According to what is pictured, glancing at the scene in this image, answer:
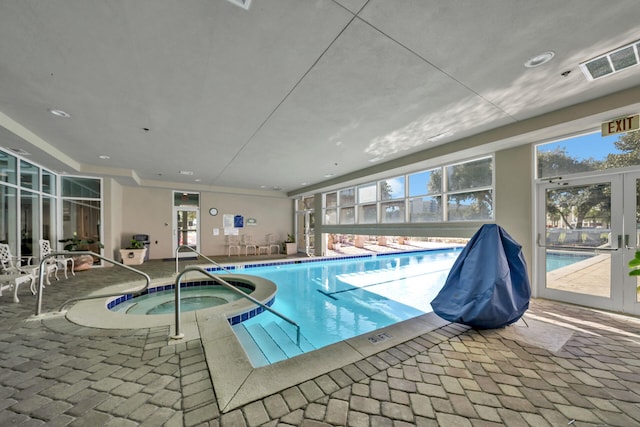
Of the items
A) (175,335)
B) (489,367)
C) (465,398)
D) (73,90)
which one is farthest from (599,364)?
(73,90)

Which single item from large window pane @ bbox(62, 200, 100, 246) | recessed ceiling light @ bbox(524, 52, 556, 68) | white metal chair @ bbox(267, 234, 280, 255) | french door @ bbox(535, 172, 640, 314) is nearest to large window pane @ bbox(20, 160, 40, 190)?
large window pane @ bbox(62, 200, 100, 246)

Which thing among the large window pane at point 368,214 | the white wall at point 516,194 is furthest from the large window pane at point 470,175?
the large window pane at point 368,214

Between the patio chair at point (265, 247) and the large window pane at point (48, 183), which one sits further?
the patio chair at point (265, 247)

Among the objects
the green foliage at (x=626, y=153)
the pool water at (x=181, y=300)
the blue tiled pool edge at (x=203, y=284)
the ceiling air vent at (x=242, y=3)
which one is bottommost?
the pool water at (x=181, y=300)

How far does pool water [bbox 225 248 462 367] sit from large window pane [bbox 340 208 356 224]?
5.12 ft

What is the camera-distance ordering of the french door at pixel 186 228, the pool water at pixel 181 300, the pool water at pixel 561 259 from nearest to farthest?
the pool water at pixel 561 259
the pool water at pixel 181 300
the french door at pixel 186 228

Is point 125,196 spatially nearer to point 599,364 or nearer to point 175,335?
point 175,335

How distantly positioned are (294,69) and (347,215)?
6.46 metres

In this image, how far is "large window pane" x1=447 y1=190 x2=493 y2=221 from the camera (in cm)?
469

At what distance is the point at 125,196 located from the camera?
817 cm

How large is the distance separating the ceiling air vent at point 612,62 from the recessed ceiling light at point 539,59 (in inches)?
17.1

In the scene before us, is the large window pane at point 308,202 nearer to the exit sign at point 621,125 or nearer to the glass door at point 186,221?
the glass door at point 186,221

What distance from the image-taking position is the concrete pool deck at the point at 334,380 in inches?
54.6

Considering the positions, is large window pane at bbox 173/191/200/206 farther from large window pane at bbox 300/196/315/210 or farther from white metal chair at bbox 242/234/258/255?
large window pane at bbox 300/196/315/210
